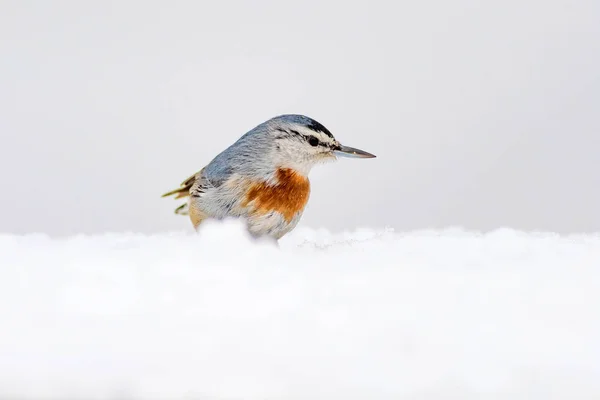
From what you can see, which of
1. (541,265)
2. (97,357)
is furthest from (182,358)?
(541,265)

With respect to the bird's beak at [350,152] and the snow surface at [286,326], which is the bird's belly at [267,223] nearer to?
the bird's beak at [350,152]

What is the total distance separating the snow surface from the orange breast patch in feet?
2.55

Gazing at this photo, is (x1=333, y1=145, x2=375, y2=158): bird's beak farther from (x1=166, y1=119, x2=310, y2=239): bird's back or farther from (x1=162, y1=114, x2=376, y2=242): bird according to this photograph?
(x1=166, y1=119, x2=310, y2=239): bird's back

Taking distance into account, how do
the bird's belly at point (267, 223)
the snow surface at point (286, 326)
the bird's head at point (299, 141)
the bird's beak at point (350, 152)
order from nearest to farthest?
the snow surface at point (286, 326) < the bird's belly at point (267, 223) < the bird's head at point (299, 141) < the bird's beak at point (350, 152)

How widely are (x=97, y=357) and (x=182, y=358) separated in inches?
9.3

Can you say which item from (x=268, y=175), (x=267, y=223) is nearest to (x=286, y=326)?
(x=267, y=223)

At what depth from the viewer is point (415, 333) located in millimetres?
2090

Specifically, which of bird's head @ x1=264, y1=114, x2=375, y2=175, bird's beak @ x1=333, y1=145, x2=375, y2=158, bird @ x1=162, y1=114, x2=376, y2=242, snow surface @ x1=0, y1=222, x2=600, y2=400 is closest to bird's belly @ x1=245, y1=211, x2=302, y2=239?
bird @ x1=162, y1=114, x2=376, y2=242

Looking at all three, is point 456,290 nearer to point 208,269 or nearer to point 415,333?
point 415,333

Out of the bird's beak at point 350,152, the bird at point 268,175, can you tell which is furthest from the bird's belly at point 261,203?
the bird's beak at point 350,152

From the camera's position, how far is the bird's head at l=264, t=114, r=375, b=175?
356cm

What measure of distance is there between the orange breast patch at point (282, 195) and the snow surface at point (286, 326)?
78 cm

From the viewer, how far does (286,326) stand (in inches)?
82.4

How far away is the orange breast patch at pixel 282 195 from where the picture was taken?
341 centimetres
